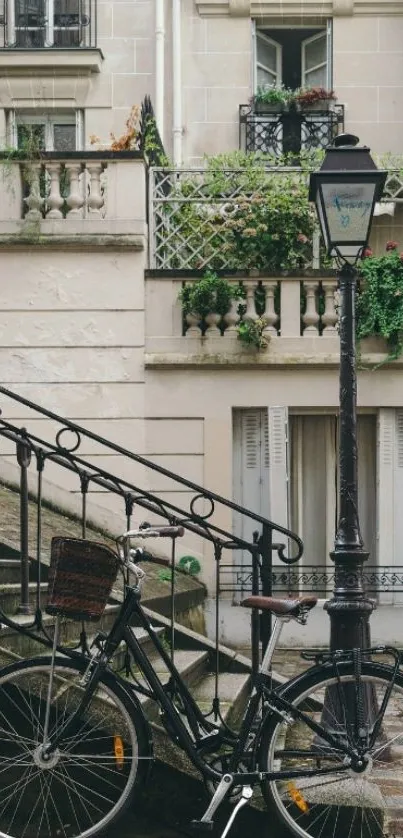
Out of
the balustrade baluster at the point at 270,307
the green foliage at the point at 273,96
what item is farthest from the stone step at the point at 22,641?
the green foliage at the point at 273,96

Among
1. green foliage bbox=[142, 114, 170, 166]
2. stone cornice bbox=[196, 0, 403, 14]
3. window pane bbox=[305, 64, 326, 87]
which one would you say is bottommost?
green foliage bbox=[142, 114, 170, 166]

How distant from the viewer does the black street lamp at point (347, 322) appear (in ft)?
24.4

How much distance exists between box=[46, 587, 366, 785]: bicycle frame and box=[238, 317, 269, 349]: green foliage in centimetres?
725

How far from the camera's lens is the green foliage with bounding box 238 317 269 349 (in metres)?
12.8

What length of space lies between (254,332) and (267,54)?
18.8 ft

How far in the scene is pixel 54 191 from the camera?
1266 centimetres

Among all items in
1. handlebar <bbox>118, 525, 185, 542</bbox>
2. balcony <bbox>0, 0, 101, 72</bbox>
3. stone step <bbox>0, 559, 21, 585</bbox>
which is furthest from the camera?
balcony <bbox>0, 0, 101, 72</bbox>

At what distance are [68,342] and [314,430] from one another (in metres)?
2.71

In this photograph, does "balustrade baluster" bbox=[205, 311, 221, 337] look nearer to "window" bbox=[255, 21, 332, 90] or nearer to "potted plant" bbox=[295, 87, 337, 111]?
"potted plant" bbox=[295, 87, 337, 111]

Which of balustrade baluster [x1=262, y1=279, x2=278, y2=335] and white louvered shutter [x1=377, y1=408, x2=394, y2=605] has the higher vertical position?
balustrade baluster [x1=262, y1=279, x2=278, y2=335]

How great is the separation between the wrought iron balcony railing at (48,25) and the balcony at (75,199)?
4527 mm

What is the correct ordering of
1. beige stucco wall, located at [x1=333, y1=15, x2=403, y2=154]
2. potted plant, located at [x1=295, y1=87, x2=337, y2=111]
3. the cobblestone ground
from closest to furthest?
1. the cobblestone ground
2. potted plant, located at [x1=295, y1=87, x2=337, y2=111]
3. beige stucco wall, located at [x1=333, y1=15, x2=403, y2=154]

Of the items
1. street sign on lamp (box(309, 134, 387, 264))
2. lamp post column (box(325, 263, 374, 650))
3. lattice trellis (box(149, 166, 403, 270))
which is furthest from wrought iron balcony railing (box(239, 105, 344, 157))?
lamp post column (box(325, 263, 374, 650))

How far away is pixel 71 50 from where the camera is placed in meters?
16.4
